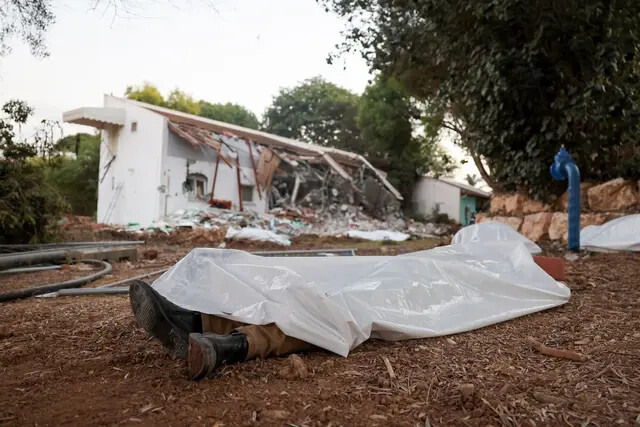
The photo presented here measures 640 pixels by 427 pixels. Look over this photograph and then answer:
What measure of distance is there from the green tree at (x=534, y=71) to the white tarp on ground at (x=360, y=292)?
13.1 feet

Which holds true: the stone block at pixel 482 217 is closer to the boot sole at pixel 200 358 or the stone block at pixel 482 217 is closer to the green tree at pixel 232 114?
the boot sole at pixel 200 358

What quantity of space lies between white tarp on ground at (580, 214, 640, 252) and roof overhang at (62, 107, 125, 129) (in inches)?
561

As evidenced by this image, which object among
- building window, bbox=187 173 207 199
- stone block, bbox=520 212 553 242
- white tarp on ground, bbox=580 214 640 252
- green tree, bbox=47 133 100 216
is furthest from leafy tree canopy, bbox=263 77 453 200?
green tree, bbox=47 133 100 216

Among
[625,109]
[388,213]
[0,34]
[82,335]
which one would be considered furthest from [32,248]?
[388,213]

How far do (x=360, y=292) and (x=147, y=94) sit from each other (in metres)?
33.0

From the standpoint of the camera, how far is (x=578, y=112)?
18.9 feet

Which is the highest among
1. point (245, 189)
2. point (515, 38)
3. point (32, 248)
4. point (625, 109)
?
point (515, 38)

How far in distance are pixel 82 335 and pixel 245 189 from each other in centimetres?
1313

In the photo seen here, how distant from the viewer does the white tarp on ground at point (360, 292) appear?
195 cm

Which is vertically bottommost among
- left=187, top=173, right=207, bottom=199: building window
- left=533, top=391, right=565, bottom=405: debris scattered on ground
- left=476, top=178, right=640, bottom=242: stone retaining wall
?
left=533, top=391, right=565, bottom=405: debris scattered on ground

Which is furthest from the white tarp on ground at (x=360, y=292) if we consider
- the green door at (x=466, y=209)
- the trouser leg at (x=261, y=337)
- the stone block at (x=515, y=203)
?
the green door at (x=466, y=209)

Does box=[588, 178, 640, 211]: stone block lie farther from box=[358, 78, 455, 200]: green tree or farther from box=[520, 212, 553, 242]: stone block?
box=[358, 78, 455, 200]: green tree

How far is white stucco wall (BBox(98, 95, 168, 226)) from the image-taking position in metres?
13.5

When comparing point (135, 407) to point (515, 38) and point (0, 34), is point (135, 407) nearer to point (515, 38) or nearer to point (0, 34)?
point (0, 34)
